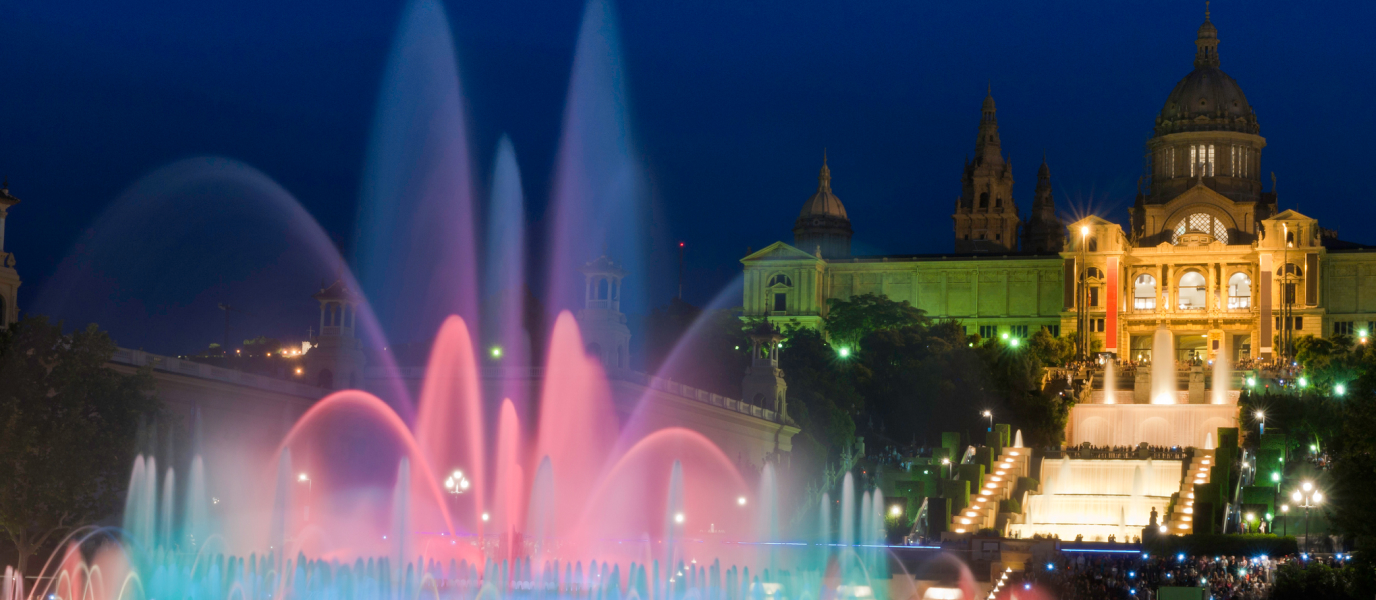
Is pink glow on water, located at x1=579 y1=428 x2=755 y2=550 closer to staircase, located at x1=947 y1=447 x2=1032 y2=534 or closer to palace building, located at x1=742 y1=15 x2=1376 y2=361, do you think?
staircase, located at x1=947 y1=447 x2=1032 y2=534

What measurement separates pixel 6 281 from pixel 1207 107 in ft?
319

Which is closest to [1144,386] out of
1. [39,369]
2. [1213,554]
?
[1213,554]

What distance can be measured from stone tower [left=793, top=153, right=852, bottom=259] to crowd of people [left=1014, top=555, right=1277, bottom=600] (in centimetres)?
9814

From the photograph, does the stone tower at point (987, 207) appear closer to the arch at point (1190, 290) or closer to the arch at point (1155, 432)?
the arch at point (1190, 290)

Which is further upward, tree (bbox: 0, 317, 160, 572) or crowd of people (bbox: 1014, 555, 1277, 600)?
tree (bbox: 0, 317, 160, 572)

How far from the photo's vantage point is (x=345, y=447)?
184 ft

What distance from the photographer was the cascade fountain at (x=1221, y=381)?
95500 mm

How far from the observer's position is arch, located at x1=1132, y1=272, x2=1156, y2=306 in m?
122

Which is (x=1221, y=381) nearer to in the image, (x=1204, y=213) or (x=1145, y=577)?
(x=1204, y=213)

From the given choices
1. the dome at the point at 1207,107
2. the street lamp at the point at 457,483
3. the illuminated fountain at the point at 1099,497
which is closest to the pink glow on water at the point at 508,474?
the street lamp at the point at 457,483

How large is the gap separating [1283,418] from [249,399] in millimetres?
45959

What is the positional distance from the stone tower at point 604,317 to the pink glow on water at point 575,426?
2.07 ft

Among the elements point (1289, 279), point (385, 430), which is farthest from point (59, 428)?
point (1289, 279)

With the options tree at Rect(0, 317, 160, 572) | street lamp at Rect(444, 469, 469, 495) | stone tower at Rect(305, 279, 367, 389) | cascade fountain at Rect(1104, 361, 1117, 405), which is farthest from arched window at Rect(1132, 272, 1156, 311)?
tree at Rect(0, 317, 160, 572)
